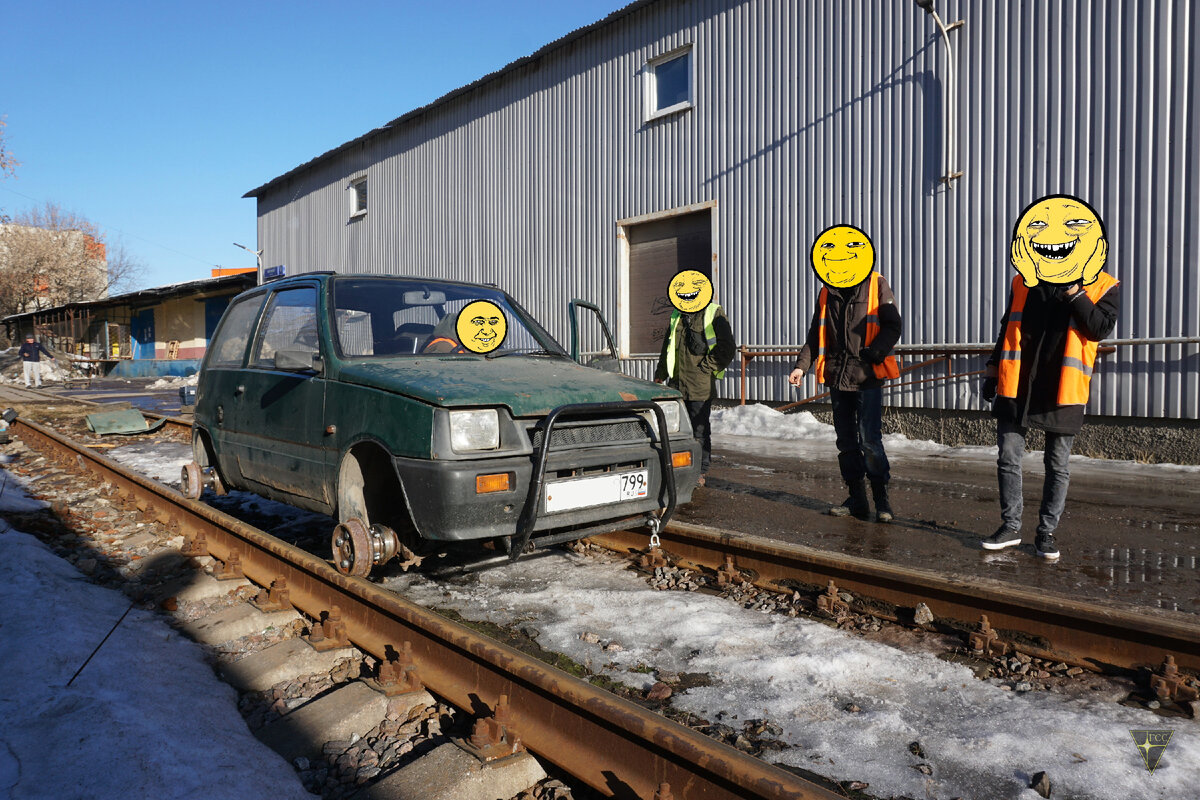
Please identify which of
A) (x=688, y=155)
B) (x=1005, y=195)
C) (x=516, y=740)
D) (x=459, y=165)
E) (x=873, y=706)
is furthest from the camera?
(x=459, y=165)

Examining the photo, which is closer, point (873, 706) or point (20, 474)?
point (873, 706)

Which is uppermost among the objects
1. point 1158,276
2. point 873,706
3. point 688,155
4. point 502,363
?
point 688,155

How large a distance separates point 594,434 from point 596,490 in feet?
0.86

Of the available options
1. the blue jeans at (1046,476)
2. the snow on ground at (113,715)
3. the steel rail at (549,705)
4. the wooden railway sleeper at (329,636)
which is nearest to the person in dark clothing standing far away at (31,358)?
the snow on ground at (113,715)

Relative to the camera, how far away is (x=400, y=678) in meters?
2.81

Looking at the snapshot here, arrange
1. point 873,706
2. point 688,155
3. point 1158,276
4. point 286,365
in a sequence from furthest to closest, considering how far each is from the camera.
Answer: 1. point 688,155
2. point 1158,276
3. point 286,365
4. point 873,706

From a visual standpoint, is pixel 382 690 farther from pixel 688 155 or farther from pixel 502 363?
pixel 688 155

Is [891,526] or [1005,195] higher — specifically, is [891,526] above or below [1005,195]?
below

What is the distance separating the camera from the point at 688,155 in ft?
42.5

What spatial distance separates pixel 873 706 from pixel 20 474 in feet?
30.3

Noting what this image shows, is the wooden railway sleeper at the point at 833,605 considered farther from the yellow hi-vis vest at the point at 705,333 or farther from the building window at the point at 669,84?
the building window at the point at 669,84

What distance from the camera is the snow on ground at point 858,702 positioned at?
219 cm

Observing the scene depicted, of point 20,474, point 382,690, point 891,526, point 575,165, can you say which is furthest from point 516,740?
point 575,165

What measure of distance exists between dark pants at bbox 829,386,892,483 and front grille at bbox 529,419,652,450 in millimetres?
1780
